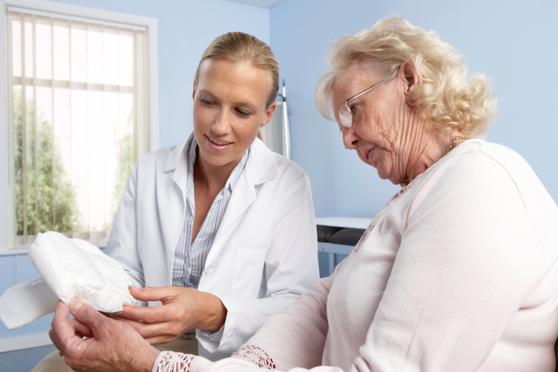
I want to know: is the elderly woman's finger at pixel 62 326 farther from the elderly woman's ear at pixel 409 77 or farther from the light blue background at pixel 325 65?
the light blue background at pixel 325 65

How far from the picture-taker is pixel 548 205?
808 mm

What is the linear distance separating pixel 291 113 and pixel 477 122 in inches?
141

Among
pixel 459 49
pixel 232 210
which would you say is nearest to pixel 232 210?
pixel 232 210

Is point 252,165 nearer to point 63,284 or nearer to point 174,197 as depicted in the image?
point 174,197

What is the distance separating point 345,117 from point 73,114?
3257 millimetres

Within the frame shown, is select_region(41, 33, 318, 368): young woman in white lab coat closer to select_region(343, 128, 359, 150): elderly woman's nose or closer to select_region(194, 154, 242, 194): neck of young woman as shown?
select_region(194, 154, 242, 194): neck of young woman

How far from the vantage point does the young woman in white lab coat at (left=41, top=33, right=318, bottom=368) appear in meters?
1.36

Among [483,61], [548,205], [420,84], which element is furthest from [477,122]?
[483,61]

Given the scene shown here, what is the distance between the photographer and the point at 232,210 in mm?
1425

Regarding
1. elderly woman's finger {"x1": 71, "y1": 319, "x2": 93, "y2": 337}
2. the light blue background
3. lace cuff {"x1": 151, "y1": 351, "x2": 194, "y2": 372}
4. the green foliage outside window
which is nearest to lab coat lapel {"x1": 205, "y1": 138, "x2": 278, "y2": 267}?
elderly woman's finger {"x1": 71, "y1": 319, "x2": 93, "y2": 337}

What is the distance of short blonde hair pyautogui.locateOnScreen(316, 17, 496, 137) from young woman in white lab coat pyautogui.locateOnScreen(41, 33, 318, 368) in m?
0.43

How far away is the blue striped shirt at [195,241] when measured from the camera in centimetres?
144

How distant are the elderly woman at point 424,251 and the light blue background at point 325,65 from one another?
1.32 m

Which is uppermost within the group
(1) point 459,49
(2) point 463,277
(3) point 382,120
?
(1) point 459,49
